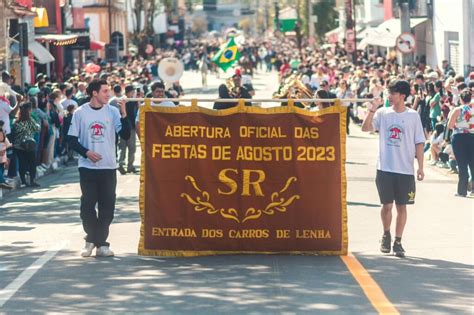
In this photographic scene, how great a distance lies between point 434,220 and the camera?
1588cm

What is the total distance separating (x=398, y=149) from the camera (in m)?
12.7

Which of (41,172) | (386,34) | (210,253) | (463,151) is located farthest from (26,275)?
(386,34)

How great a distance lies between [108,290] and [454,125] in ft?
31.7

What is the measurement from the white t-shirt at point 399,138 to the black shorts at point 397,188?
0.05 metres

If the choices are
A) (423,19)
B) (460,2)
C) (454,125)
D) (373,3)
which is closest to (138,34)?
(373,3)

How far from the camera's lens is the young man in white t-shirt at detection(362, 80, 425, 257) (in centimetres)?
1270

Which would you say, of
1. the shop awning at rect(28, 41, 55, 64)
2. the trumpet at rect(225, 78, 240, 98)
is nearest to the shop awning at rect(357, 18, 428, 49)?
the shop awning at rect(28, 41, 55, 64)

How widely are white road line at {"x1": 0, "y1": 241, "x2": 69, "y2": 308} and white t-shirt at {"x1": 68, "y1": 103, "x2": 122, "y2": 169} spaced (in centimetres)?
100

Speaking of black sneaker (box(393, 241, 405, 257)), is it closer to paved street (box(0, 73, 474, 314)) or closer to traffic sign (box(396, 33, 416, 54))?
paved street (box(0, 73, 474, 314))

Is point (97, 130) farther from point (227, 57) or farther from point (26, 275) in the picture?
A: point (227, 57)

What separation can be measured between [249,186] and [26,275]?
228cm

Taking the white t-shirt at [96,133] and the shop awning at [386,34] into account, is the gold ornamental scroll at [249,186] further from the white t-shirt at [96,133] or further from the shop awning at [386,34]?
the shop awning at [386,34]

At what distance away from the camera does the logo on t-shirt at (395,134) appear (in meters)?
12.7

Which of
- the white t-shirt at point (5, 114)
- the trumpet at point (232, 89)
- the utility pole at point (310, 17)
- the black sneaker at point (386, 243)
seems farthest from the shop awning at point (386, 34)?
the black sneaker at point (386, 243)
